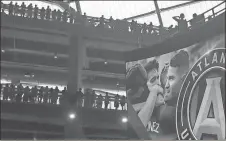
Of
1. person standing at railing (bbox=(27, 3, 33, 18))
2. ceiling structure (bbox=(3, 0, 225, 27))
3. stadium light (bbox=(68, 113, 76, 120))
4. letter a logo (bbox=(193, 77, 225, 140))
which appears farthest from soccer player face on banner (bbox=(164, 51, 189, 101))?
ceiling structure (bbox=(3, 0, 225, 27))

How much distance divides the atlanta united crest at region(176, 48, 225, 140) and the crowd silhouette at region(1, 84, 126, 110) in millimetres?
4243

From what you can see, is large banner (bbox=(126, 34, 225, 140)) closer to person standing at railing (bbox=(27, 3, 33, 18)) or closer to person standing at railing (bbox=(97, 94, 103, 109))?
person standing at railing (bbox=(97, 94, 103, 109))

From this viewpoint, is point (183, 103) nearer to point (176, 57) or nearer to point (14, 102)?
point (176, 57)

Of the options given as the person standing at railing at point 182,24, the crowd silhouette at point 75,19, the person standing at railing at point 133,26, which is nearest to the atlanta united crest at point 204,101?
the person standing at railing at point 182,24

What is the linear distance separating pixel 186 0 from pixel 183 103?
1213 cm

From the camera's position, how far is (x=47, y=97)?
1725 cm

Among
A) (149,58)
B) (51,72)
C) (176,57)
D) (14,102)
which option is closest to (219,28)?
(176,57)

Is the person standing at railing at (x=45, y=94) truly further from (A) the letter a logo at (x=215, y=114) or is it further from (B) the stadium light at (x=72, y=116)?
(A) the letter a logo at (x=215, y=114)

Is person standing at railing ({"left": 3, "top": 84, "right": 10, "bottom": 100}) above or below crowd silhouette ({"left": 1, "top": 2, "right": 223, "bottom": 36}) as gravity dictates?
below

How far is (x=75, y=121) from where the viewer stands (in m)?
17.5

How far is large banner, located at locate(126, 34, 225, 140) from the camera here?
1317cm

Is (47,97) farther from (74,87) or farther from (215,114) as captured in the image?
(215,114)

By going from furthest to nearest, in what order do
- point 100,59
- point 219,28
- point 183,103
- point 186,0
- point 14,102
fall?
point 186,0 → point 100,59 → point 14,102 → point 183,103 → point 219,28

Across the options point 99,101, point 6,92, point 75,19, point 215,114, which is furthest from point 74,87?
point 215,114
